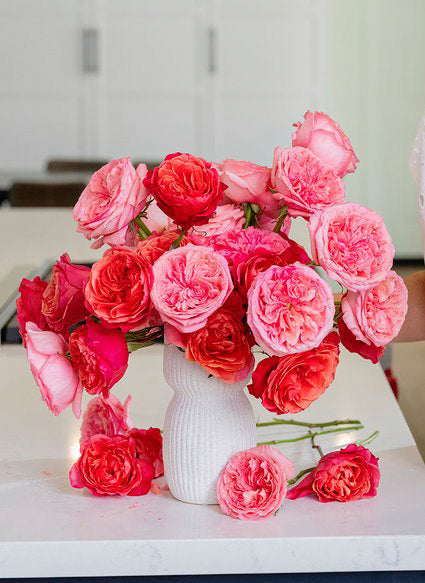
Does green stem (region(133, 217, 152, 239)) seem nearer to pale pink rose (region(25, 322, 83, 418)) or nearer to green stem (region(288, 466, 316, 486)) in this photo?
pale pink rose (region(25, 322, 83, 418))

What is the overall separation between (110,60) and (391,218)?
2013 millimetres

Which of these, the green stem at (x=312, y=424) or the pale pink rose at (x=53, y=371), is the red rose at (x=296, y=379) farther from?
the green stem at (x=312, y=424)

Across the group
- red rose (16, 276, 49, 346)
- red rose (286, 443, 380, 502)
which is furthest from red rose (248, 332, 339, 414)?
red rose (16, 276, 49, 346)

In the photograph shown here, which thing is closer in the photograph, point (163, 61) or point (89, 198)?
point (89, 198)

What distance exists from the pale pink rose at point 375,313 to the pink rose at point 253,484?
144 mm

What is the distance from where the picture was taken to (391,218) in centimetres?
634

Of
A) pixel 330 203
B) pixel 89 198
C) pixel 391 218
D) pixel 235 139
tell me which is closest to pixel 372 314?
pixel 330 203

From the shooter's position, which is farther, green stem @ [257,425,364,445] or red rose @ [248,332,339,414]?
green stem @ [257,425,364,445]

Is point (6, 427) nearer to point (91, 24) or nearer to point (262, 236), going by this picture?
point (262, 236)

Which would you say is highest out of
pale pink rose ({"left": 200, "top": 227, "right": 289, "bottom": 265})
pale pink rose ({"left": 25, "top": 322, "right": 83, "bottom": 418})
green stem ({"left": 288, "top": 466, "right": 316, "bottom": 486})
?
pale pink rose ({"left": 200, "top": 227, "right": 289, "bottom": 265})

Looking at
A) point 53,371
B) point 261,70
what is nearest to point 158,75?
point 261,70

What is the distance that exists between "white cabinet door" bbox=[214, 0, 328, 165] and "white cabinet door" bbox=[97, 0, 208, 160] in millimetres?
121

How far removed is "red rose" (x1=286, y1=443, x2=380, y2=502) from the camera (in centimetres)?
97

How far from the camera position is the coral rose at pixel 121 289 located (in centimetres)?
86
